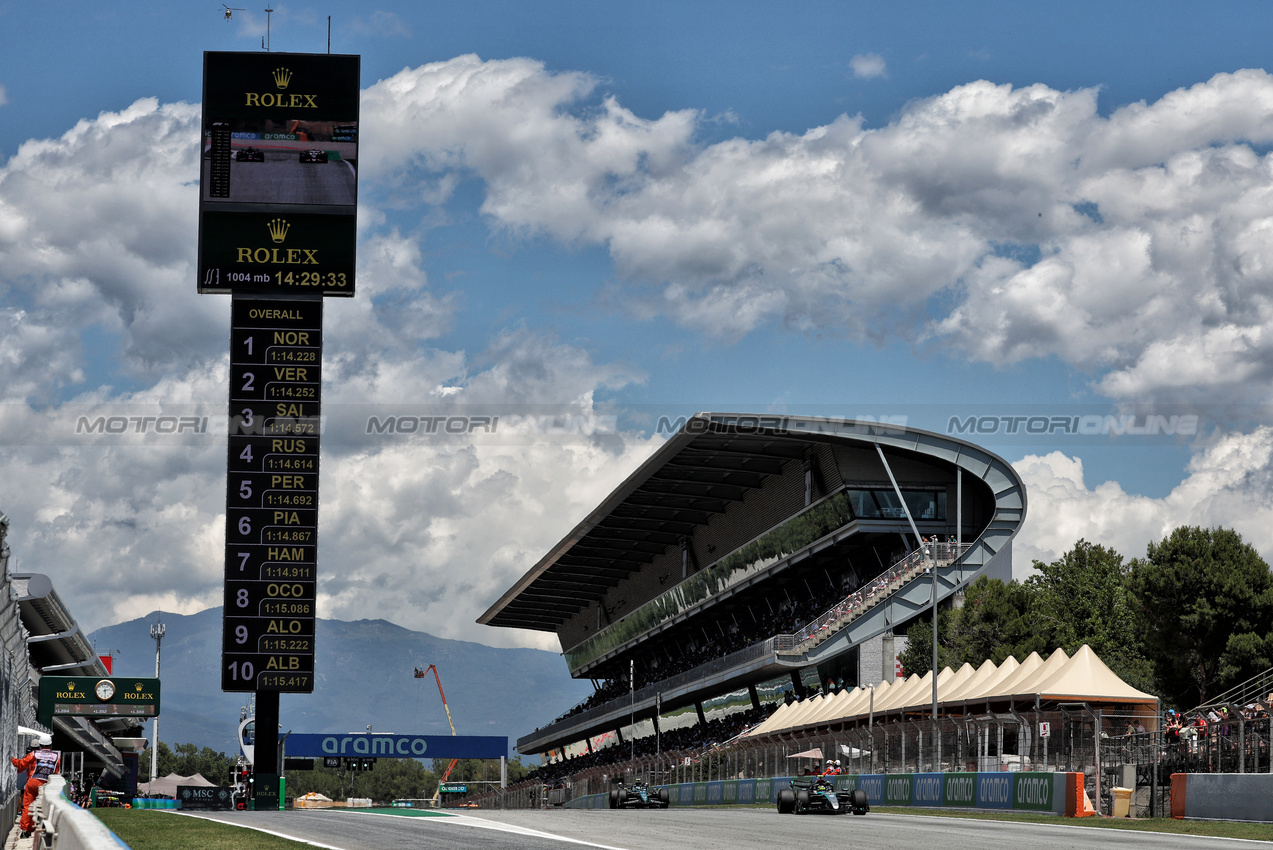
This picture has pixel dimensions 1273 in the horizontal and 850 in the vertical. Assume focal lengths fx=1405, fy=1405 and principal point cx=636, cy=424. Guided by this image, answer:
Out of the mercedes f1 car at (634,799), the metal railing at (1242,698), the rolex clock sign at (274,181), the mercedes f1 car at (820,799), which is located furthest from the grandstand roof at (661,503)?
the mercedes f1 car at (820,799)

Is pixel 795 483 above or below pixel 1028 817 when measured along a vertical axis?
above

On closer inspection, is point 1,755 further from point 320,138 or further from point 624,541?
point 624,541

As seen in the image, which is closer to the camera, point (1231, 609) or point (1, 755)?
point (1, 755)

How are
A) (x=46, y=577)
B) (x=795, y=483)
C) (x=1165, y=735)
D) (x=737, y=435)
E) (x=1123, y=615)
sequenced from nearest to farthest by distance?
1. (x=1165, y=735)
2. (x=46, y=577)
3. (x=737, y=435)
4. (x=795, y=483)
5. (x=1123, y=615)

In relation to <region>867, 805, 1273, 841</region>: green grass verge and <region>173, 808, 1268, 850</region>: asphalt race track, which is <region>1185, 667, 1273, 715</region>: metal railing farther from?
<region>173, 808, 1268, 850</region>: asphalt race track

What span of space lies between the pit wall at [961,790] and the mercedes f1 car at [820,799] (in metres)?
1.96

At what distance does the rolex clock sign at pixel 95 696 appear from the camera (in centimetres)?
6147

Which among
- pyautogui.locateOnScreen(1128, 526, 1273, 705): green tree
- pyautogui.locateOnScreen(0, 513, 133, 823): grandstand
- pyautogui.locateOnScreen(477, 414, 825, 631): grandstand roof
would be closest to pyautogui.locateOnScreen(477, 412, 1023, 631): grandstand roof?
pyautogui.locateOnScreen(477, 414, 825, 631): grandstand roof

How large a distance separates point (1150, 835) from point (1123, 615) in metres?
64.2

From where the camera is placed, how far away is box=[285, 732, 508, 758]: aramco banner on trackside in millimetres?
71500

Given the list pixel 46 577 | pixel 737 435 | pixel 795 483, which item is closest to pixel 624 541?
pixel 795 483

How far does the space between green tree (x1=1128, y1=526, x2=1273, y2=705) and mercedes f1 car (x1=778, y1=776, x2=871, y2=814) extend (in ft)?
89.8

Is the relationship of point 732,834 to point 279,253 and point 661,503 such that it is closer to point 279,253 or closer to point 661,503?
point 279,253

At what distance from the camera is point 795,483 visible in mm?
69625
